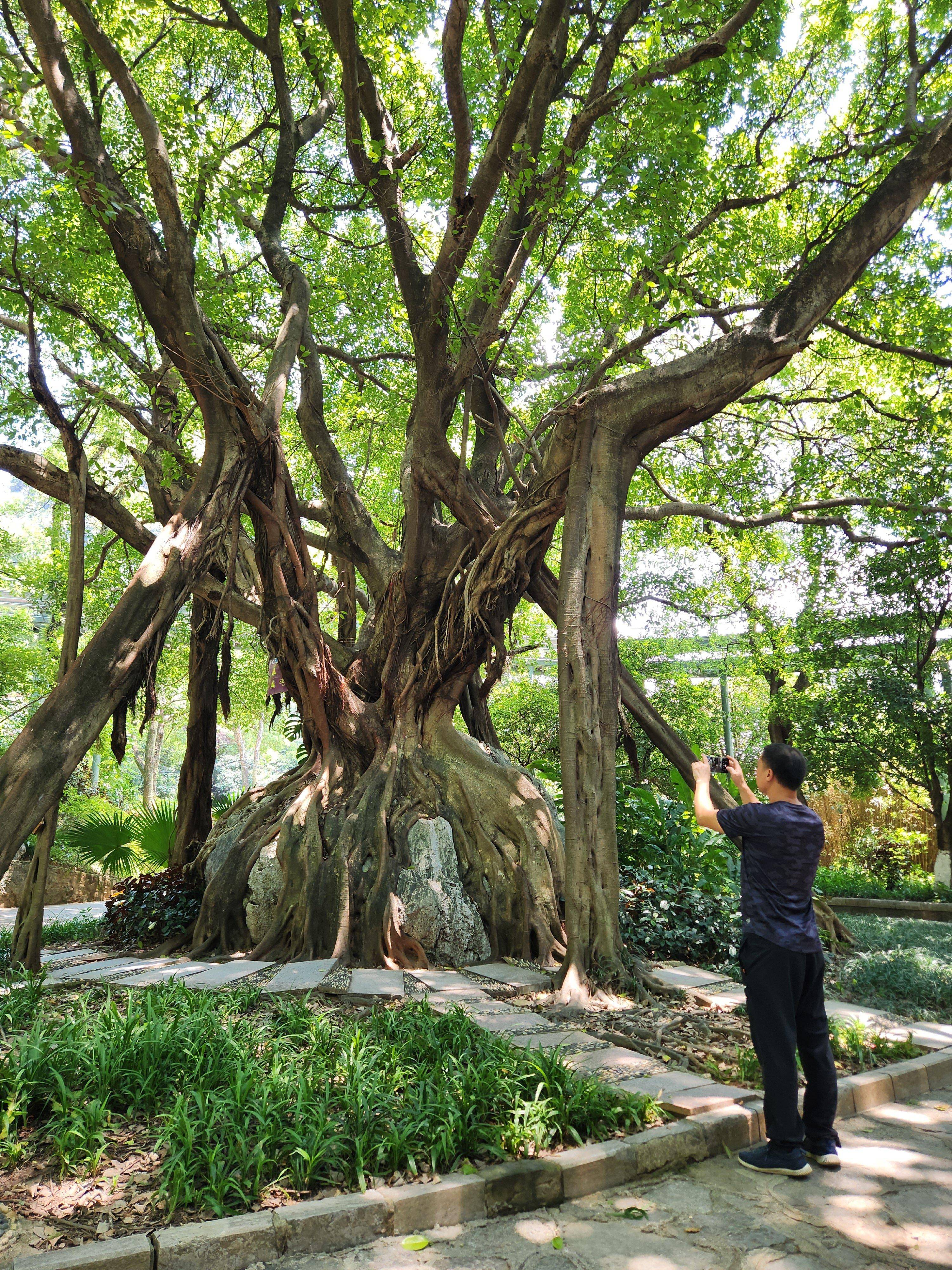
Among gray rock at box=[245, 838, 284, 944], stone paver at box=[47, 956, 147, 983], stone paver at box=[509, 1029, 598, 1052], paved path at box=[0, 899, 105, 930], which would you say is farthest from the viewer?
paved path at box=[0, 899, 105, 930]

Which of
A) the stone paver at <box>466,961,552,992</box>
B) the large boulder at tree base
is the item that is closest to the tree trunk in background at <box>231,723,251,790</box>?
the large boulder at tree base

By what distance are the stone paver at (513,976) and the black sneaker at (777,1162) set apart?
2.55 meters

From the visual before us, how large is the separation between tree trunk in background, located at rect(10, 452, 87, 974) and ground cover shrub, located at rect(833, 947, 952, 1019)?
5.53 metres

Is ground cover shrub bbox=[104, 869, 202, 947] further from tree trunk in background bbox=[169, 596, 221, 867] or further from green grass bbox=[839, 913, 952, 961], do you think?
green grass bbox=[839, 913, 952, 961]

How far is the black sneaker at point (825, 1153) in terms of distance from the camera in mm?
3250

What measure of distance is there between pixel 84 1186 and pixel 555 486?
5.48m

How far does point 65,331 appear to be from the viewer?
986 centimetres

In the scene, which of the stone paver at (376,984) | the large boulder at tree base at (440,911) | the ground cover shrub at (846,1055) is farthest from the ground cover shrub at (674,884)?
the ground cover shrub at (846,1055)

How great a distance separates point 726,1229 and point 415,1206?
1067 mm

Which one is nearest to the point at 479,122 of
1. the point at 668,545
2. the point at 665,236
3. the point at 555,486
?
the point at 665,236

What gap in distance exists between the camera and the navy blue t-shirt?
3.29 meters

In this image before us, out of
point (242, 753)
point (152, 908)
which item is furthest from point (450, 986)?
point (242, 753)

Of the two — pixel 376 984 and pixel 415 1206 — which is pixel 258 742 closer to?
pixel 376 984

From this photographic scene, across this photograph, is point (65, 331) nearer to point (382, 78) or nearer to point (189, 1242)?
point (382, 78)
